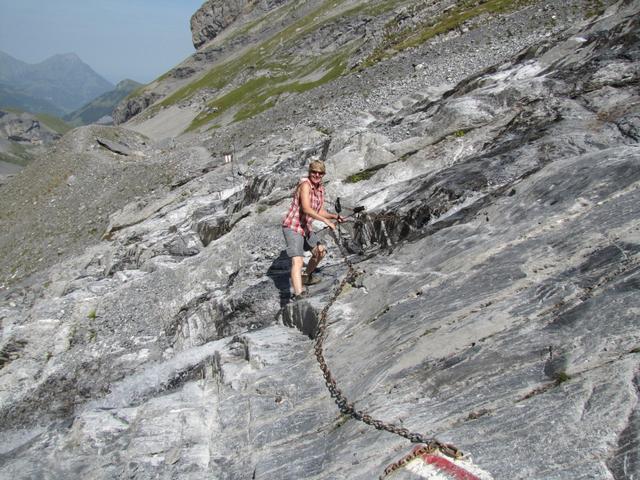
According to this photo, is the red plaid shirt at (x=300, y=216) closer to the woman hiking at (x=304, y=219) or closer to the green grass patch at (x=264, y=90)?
the woman hiking at (x=304, y=219)

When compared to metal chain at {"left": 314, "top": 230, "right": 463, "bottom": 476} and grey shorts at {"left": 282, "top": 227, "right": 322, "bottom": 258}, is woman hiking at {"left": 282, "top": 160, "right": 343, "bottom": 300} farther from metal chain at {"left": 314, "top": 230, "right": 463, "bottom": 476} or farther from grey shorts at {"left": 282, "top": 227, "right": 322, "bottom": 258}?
metal chain at {"left": 314, "top": 230, "right": 463, "bottom": 476}

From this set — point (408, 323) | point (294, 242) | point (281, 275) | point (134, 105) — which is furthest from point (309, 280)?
point (134, 105)

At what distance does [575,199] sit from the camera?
9180mm

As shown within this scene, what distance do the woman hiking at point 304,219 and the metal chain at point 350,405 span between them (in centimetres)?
122

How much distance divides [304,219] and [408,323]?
404 cm

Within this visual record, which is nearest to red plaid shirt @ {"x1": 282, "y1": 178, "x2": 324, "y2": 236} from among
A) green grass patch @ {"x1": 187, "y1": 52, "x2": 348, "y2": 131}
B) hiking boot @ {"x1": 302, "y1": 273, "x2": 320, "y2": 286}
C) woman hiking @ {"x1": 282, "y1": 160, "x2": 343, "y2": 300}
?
woman hiking @ {"x1": 282, "y1": 160, "x2": 343, "y2": 300}

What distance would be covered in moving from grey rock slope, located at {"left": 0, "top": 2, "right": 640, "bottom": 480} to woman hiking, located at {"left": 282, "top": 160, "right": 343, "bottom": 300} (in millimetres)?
674

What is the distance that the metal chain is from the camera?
593 cm

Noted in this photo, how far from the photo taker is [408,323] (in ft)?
28.1

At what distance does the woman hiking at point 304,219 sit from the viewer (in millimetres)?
10961

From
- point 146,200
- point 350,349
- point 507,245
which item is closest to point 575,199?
point 507,245

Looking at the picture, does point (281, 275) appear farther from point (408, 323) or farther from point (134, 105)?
point (134, 105)

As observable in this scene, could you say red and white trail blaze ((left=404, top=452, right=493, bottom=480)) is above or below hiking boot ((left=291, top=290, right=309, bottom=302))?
below

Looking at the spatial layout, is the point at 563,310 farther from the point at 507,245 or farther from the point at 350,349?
the point at 350,349
